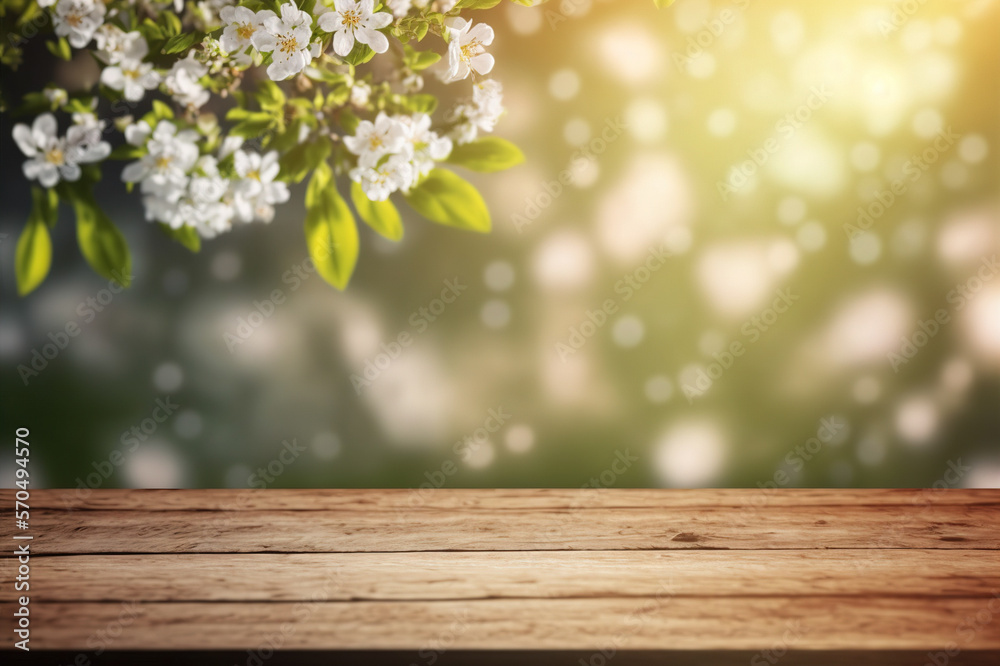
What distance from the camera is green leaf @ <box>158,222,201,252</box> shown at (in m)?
1.33

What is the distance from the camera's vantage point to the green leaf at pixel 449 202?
133 cm

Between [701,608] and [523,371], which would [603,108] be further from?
[701,608]

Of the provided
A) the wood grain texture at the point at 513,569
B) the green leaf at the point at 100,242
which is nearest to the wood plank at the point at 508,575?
the wood grain texture at the point at 513,569

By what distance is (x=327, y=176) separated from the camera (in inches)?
51.9

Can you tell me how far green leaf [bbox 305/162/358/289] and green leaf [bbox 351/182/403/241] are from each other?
28mm

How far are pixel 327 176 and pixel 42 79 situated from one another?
64 centimetres

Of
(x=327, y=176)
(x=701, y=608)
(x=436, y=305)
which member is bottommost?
(x=701, y=608)

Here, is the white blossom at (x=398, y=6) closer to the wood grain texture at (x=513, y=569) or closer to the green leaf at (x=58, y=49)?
the green leaf at (x=58, y=49)

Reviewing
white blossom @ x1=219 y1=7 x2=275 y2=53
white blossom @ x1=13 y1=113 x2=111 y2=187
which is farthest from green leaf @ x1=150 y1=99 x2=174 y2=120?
white blossom @ x1=219 y1=7 x2=275 y2=53

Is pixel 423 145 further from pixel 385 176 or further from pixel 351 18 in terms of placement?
pixel 351 18

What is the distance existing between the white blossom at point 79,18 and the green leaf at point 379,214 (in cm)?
60

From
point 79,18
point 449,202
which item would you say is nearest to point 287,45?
point 449,202

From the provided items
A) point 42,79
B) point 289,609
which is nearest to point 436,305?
point 289,609

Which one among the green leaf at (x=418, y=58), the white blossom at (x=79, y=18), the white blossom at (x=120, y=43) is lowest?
the green leaf at (x=418, y=58)
